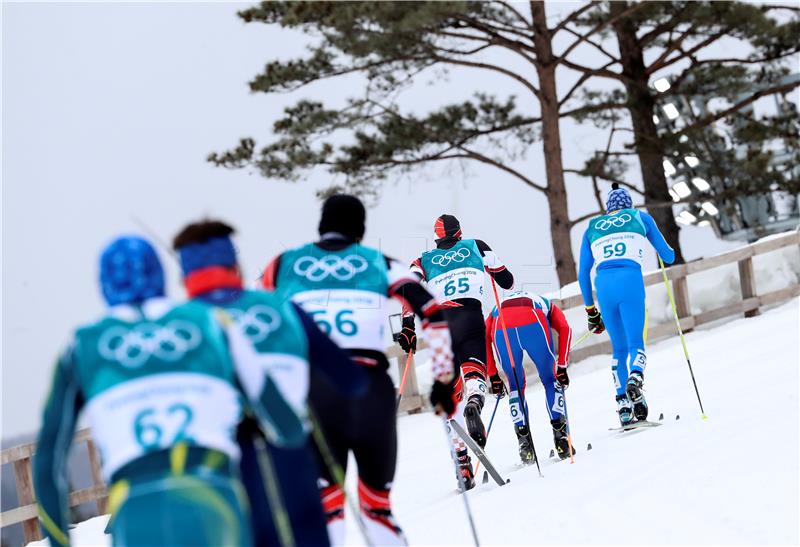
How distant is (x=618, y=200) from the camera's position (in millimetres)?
9633

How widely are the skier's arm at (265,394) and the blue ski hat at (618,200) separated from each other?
260 inches

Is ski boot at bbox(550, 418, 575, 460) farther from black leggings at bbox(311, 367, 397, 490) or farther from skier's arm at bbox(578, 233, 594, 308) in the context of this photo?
black leggings at bbox(311, 367, 397, 490)

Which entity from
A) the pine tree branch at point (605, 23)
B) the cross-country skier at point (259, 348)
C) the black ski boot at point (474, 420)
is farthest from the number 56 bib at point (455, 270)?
the pine tree branch at point (605, 23)

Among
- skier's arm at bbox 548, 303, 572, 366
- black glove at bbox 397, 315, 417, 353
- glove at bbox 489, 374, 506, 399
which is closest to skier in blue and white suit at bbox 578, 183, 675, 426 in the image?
skier's arm at bbox 548, 303, 572, 366

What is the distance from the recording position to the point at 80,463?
12.4 m

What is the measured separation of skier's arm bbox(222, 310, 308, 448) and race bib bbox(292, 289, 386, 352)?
1552 mm

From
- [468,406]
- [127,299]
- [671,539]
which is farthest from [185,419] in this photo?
[468,406]

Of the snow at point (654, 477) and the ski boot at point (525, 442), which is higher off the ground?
the ski boot at point (525, 442)

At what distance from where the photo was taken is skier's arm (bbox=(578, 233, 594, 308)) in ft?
31.9

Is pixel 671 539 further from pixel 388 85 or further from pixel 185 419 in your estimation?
pixel 388 85

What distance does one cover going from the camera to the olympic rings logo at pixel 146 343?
3.08m

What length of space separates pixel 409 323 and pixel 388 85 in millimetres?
14055

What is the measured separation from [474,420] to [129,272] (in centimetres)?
569

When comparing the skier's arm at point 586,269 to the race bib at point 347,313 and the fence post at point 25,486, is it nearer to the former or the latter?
the race bib at point 347,313
